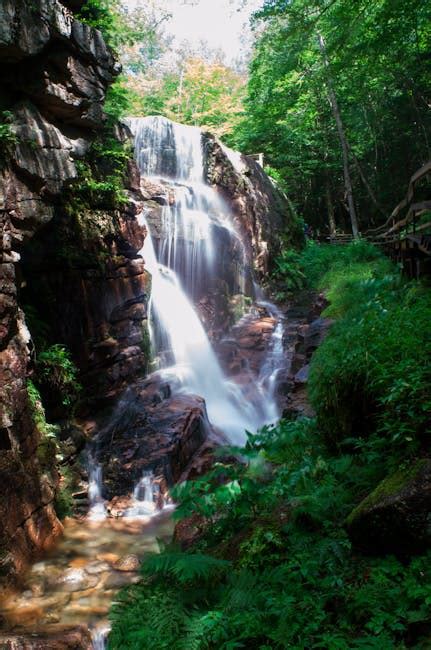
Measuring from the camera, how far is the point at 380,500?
2.52 m

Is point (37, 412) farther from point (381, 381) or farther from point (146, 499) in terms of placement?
point (381, 381)

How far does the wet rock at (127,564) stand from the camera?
5.90 metres

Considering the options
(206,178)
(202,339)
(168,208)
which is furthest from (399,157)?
(202,339)

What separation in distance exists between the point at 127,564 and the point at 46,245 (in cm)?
613

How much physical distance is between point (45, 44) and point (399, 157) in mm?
16231

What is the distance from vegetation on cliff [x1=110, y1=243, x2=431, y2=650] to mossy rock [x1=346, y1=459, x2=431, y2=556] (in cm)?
7

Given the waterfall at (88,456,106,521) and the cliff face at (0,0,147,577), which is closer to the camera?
the cliff face at (0,0,147,577)

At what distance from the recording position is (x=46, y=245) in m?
8.92

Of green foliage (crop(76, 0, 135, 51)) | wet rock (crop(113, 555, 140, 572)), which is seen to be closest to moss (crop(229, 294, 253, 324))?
green foliage (crop(76, 0, 135, 51))

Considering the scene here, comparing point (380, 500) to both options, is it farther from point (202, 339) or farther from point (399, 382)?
point (202, 339)

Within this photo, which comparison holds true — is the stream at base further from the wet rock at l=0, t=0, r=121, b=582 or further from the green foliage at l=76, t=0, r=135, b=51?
the green foliage at l=76, t=0, r=135, b=51

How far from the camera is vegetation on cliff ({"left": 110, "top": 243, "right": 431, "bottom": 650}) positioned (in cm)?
214

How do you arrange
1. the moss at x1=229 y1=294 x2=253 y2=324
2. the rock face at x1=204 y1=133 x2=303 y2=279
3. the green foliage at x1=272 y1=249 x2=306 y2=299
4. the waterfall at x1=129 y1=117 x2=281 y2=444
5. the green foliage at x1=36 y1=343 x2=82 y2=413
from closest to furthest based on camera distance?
the green foliage at x1=36 y1=343 x2=82 y2=413 < the waterfall at x1=129 y1=117 x2=281 y2=444 < the moss at x1=229 y1=294 x2=253 y2=324 < the rock face at x1=204 y1=133 x2=303 y2=279 < the green foliage at x1=272 y1=249 x2=306 y2=299

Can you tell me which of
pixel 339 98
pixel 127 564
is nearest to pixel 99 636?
pixel 127 564
